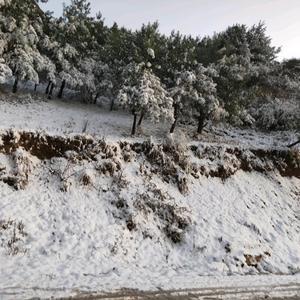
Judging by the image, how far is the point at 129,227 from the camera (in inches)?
643

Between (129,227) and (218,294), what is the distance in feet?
16.2

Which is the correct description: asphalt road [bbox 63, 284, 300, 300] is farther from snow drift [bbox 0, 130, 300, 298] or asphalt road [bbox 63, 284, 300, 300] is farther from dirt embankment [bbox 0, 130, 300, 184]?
dirt embankment [bbox 0, 130, 300, 184]

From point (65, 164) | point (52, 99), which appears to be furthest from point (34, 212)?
point (52, 99)

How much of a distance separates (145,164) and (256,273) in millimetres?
7591

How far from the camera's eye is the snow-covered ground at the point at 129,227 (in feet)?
42.1

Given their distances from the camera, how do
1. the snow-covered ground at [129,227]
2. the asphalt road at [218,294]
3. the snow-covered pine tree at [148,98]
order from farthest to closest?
the snow-covered pine tree at [148,98] → the snow-covered ground at [129,227] → the asphalt road at [218,294]

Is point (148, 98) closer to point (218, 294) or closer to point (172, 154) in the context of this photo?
point (172, 154)

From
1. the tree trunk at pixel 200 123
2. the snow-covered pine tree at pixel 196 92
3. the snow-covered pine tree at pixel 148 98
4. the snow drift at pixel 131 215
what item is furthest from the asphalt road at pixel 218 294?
the tree trunk at pixel 200 123

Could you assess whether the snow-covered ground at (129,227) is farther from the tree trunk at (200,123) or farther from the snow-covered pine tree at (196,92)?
the tree trunk at (200,123)

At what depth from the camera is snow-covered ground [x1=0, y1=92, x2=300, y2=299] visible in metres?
12.8

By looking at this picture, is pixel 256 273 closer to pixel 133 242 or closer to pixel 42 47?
pixel 133 242

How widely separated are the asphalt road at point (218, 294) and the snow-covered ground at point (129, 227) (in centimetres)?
42

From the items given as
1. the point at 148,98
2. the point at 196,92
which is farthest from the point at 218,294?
the point at 196,92

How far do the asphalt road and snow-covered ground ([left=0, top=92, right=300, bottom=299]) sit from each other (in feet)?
1.39
